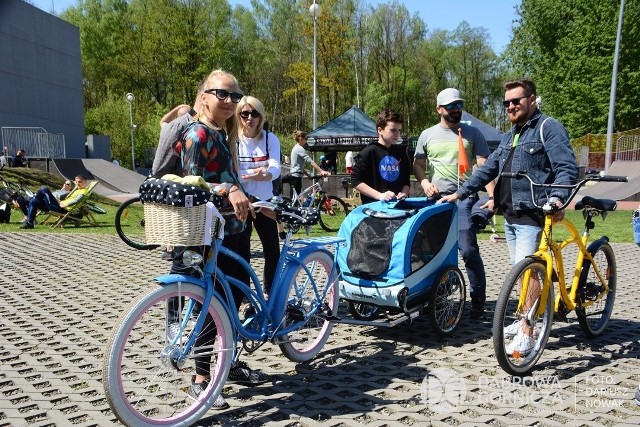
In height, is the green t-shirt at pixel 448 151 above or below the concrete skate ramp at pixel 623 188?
above

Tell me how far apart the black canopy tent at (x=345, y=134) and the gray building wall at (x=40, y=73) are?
47.5ft

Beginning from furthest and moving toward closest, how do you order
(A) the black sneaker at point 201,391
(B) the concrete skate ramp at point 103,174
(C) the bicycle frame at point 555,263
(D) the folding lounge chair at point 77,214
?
(B) the concrete skate ramp at point 103,174, (D) the folding lounge chair at point 77,214, (C) the bicycle frame at point 555,263, (A) the black sneaker at point 201,391

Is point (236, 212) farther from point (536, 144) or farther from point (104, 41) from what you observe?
point (104, 41)

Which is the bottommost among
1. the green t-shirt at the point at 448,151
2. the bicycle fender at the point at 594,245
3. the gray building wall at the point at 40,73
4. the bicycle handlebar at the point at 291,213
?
the bicycle fender at the point at 594,245

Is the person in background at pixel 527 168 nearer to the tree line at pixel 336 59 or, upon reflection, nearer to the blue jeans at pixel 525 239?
the blue jeans at pixel 525 239

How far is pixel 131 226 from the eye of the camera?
462 inches

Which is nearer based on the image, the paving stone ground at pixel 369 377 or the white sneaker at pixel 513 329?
the paving stone ground at pixel 369 377

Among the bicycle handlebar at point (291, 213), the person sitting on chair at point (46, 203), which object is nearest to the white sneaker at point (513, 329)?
the bicycle handlebar at point (291, 213)

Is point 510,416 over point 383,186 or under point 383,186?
under

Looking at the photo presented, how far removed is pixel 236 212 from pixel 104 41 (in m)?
56.5

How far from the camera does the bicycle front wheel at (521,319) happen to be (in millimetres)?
3977

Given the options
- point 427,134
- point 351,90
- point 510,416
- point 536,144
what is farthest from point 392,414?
point 351,90

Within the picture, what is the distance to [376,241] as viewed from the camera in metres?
4.82

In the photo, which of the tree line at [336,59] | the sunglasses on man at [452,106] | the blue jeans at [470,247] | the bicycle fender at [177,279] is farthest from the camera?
the tree line at [336,59]
